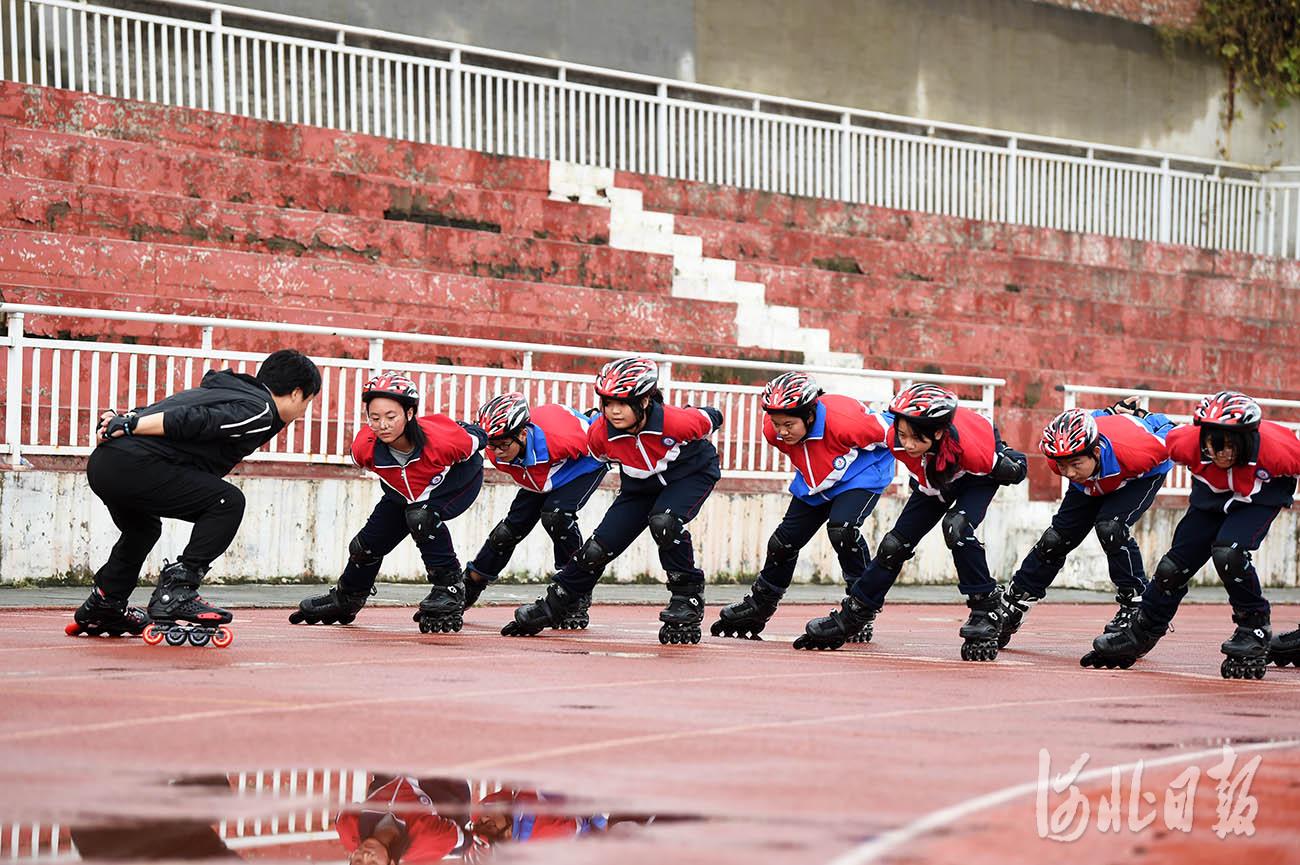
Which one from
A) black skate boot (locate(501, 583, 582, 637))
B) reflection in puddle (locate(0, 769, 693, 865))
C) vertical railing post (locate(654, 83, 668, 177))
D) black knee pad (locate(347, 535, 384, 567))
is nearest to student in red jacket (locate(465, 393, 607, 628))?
black skate boot (locate(501, 583, 582, 637))

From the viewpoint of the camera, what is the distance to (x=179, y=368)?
54.2 ft

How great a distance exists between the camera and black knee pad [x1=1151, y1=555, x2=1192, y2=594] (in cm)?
1216

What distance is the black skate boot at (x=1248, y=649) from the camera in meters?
11.9

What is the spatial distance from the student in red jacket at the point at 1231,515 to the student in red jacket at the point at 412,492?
447 cm

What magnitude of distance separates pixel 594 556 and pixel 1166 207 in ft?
62.3

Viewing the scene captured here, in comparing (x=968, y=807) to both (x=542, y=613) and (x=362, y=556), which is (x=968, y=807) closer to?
(x=542, y=613)

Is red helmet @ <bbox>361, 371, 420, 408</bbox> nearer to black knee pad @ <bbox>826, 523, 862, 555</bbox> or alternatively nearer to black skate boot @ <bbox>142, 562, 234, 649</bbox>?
black skate boot @ <bbox>142, 562, 234, 649</bbox>

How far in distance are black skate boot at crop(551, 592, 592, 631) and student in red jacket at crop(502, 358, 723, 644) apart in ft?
0.62

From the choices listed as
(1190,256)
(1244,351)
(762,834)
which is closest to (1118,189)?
(1190,256)

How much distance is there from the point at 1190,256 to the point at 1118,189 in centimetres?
149

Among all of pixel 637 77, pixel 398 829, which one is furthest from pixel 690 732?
pixel 637 77

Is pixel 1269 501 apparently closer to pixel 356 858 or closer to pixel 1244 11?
pixel 356 858

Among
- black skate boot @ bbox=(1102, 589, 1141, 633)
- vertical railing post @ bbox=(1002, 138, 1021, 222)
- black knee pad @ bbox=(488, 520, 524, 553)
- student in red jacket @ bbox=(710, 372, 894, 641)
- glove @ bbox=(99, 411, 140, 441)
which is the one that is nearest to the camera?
glove @ bbox=(99, 411, 140, 441)

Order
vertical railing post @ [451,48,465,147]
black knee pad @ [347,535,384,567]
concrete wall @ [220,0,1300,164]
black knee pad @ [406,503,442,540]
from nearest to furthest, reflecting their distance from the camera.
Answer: black knee pad @ [406,503,442,540]
black knee pad @ [347,535,384,567]
vertical railing post @ [451,48,465,147]
concrete wall @ [220,0,1300,164]
